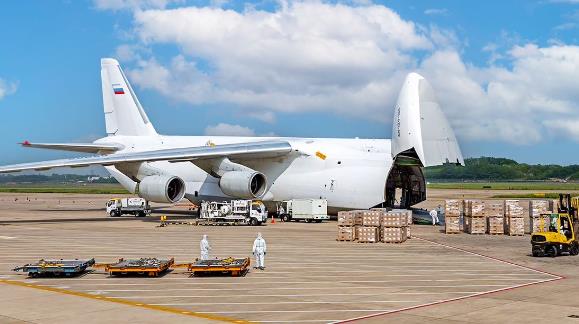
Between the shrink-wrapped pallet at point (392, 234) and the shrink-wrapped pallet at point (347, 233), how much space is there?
1370mm

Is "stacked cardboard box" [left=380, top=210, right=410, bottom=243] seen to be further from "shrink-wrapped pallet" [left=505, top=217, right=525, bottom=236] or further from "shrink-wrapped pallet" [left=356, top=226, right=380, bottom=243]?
"shrink-wrapped pallet" [left=505, top=217, right=525, bottom=236]

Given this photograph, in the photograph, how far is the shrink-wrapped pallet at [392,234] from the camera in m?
29.5

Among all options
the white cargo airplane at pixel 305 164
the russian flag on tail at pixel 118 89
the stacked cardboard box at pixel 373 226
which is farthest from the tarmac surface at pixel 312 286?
the russian flag on tail at pixel 118 89

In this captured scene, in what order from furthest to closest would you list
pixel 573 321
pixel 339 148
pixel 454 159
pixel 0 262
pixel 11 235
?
pixel 339 148, pixel 454 159, pixel 11 235, pixel 0 262, pixel 573 321

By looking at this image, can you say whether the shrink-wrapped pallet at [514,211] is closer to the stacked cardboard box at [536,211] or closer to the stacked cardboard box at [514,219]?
the stacked cardboard box at [514,219]

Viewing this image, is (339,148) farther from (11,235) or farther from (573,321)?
(573,321)

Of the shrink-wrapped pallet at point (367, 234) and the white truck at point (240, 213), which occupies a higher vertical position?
the white truck at point (240, 213)

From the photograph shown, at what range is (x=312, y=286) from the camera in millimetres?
17375

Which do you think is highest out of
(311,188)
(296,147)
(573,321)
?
(296,147)

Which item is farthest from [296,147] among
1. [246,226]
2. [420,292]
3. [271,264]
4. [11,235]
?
[420,292]

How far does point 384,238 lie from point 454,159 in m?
8.24

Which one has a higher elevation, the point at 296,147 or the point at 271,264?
the point at 296,147

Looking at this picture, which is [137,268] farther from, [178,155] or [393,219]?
[178,155]

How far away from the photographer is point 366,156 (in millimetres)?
40688
